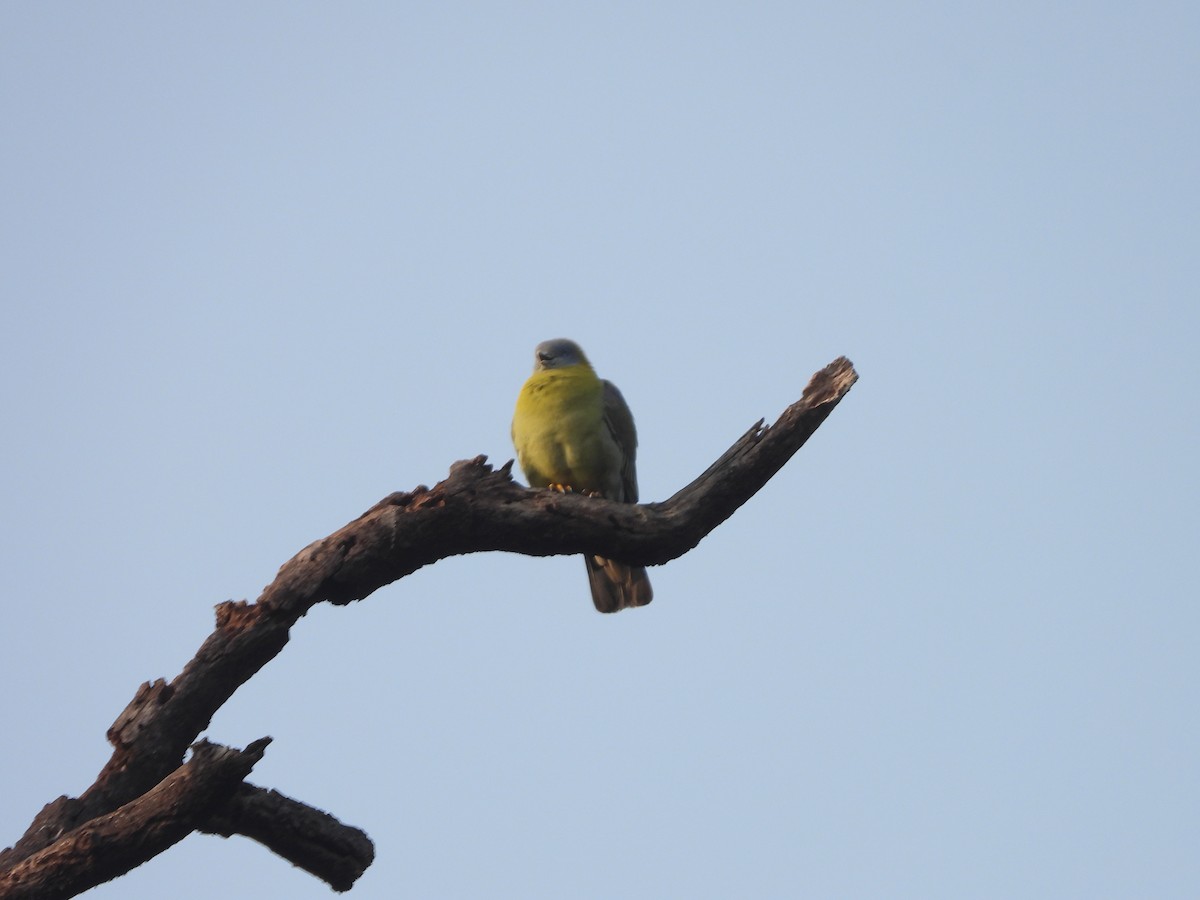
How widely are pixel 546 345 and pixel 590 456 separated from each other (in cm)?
115

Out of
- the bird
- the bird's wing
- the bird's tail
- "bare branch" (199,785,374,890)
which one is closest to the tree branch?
"bare branch" (199,785,374,890)

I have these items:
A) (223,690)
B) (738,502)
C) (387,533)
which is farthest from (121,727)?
(738,502)

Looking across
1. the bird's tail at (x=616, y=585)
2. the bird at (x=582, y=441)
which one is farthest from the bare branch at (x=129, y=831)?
the bird at (x=582, y=441)

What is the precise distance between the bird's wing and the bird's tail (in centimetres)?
70

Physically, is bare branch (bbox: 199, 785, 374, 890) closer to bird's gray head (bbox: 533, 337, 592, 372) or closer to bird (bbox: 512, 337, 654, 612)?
bird (bbox: 512, 337, 654, 612)

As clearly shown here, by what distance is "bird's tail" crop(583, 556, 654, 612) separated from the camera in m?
7.27

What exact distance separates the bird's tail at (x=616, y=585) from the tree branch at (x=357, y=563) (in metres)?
1.82

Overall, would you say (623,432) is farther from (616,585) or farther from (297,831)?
(297,831)

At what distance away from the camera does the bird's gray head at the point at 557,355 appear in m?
8.38

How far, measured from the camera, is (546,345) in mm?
8492

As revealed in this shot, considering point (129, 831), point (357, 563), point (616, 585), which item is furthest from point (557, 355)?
point (129, 831)

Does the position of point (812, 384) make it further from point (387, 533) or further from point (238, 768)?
point (238, 768)

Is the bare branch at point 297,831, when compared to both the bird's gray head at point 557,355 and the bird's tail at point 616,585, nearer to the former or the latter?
the bird's tail at point 616,585

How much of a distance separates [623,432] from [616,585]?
105 cm
